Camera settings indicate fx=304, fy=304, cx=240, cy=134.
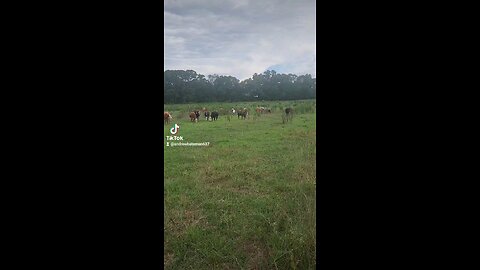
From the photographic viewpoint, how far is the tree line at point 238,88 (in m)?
1.30

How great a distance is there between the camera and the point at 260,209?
137cm

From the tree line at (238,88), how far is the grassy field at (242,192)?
4 cm

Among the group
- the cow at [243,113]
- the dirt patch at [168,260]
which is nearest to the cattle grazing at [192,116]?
the cow at [243,113]

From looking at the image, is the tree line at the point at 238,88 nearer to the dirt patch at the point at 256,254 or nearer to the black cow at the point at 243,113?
the black cow at the point at 243,113

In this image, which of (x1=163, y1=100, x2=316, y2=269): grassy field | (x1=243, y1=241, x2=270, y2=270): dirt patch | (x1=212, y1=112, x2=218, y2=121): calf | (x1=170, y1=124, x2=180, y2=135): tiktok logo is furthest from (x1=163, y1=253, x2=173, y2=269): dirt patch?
(x1=212, y1=112, x2=218, y2=121): calf

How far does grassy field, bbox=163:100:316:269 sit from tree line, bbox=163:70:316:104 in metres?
0.04

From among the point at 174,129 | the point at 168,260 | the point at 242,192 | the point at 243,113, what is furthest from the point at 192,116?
the point at 168,260

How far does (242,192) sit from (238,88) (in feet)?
1.57

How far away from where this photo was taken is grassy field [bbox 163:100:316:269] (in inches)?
50.1
